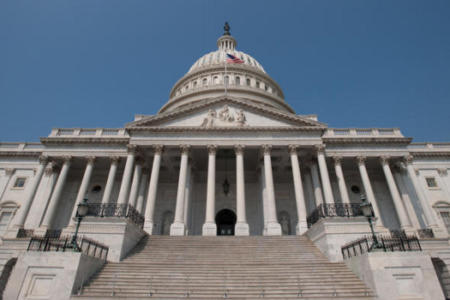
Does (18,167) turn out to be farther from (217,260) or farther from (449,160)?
(449,160)

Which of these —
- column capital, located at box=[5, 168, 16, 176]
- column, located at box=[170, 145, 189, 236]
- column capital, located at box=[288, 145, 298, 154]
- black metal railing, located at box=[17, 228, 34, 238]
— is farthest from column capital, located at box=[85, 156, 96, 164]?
column capital, located at box=[288, 145, 298, 154]

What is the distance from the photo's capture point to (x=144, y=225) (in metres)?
24.0

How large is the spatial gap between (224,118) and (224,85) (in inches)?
693

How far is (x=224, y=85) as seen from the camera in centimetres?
4491

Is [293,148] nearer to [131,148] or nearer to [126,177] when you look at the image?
[131,148]

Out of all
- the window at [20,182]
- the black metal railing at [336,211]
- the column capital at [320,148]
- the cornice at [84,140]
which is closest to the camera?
the black metal railing at [336,211]

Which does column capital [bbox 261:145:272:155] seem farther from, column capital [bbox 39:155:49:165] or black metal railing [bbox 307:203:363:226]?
column capital [bbox 39:155:49:165]

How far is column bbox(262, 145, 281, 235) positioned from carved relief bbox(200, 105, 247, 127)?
3.95m

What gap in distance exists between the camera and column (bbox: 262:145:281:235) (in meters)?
23.8

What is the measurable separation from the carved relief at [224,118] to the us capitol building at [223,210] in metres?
0.13

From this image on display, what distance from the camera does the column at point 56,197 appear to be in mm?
27359

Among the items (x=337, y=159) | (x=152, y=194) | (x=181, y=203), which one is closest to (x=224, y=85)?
(x=337, y=159)

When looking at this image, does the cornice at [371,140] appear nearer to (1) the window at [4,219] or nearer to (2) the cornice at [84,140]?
(2) the cornice at [84,140]

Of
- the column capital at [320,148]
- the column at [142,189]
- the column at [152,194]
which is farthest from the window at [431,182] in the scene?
the column at [142,189]
